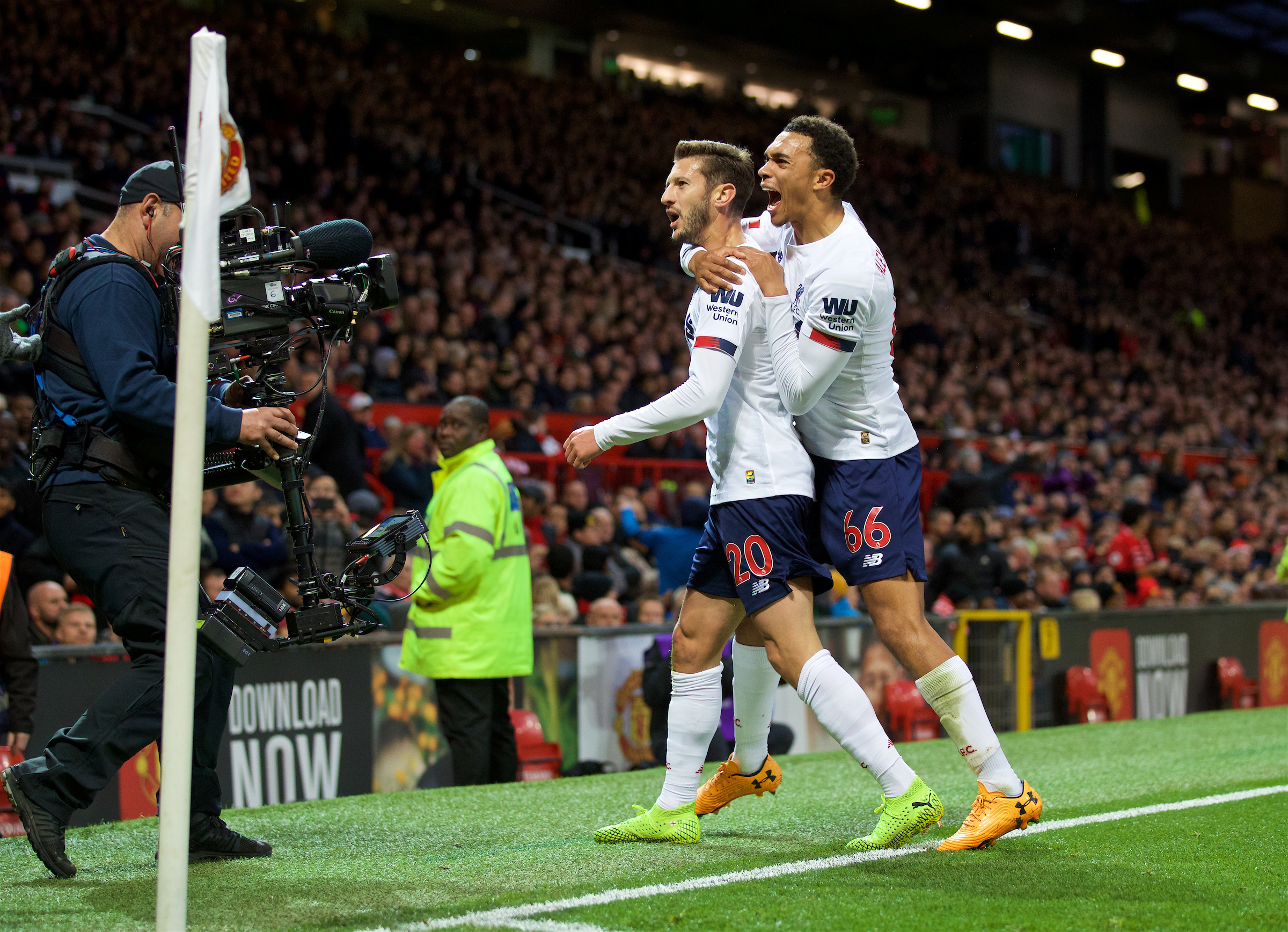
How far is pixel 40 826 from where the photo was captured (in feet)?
12.9

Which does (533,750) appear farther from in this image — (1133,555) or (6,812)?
(1133,555)

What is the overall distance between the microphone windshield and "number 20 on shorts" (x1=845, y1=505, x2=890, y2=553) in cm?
174

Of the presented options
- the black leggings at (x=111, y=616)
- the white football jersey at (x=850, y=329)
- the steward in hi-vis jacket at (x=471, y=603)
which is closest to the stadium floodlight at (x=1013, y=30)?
the steward in hi-vis jacket at (x=471, y=603)

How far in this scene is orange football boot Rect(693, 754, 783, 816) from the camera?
4.87 metres

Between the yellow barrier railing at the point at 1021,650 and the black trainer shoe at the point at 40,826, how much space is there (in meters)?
7.42

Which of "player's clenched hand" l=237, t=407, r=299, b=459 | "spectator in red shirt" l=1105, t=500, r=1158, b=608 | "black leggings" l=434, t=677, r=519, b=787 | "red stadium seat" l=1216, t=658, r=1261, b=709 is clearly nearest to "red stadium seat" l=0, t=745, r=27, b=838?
"black leggings" l=434, t=677, r=519, b=787

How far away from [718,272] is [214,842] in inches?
92.7

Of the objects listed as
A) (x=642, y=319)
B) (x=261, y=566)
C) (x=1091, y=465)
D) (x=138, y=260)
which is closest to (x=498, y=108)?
(x=642, y=319)

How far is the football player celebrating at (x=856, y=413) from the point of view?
4.30 metres

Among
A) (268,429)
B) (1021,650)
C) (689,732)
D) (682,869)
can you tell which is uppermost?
(268,429)

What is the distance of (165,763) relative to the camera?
2.90m

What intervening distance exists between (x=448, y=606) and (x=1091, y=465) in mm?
12823

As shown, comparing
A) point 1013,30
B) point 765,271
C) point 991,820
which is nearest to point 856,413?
point 765,271

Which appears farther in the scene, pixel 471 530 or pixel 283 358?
pixel 471 530
